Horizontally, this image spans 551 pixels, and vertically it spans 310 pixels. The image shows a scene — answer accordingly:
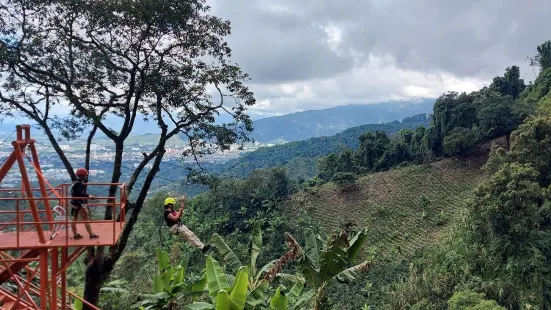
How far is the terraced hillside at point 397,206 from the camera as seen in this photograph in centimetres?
2770

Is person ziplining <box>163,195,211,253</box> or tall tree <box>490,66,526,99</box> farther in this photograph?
tall tree <box>490,66,526,99</box>

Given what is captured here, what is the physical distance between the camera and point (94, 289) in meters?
9.54

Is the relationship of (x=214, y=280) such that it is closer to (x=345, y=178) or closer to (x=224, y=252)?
(x=224, y=252)

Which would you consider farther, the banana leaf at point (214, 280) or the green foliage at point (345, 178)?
the green foliage at point (345, 178)

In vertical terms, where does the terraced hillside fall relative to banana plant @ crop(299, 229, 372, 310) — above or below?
below

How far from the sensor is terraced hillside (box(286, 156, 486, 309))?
90.9ft

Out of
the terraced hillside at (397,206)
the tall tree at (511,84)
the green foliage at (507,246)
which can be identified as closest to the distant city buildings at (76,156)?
the terraced hillside at (397,206)

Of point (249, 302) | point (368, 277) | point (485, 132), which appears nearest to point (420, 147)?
point (485, 132)

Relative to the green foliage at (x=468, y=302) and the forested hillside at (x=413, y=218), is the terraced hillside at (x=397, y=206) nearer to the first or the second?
the forested hillside at (x=413, y=218)

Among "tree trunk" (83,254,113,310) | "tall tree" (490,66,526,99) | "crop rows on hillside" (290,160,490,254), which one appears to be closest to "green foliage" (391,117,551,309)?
"crop rows on hillside" (290,160,490,254)

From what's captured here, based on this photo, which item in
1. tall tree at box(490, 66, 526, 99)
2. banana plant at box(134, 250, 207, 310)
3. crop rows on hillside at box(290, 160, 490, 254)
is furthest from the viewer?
tall tree at box(490, 66, 526, 99)

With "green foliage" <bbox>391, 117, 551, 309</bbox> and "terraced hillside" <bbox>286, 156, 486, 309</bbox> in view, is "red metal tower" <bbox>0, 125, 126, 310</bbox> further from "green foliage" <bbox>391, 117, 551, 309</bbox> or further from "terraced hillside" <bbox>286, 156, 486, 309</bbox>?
"terraced hillside" <bbox>286, 156, 486, 309</bbox>

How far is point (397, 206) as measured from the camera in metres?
33.7

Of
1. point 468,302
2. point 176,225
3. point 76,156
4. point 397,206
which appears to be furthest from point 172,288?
point 397,206
